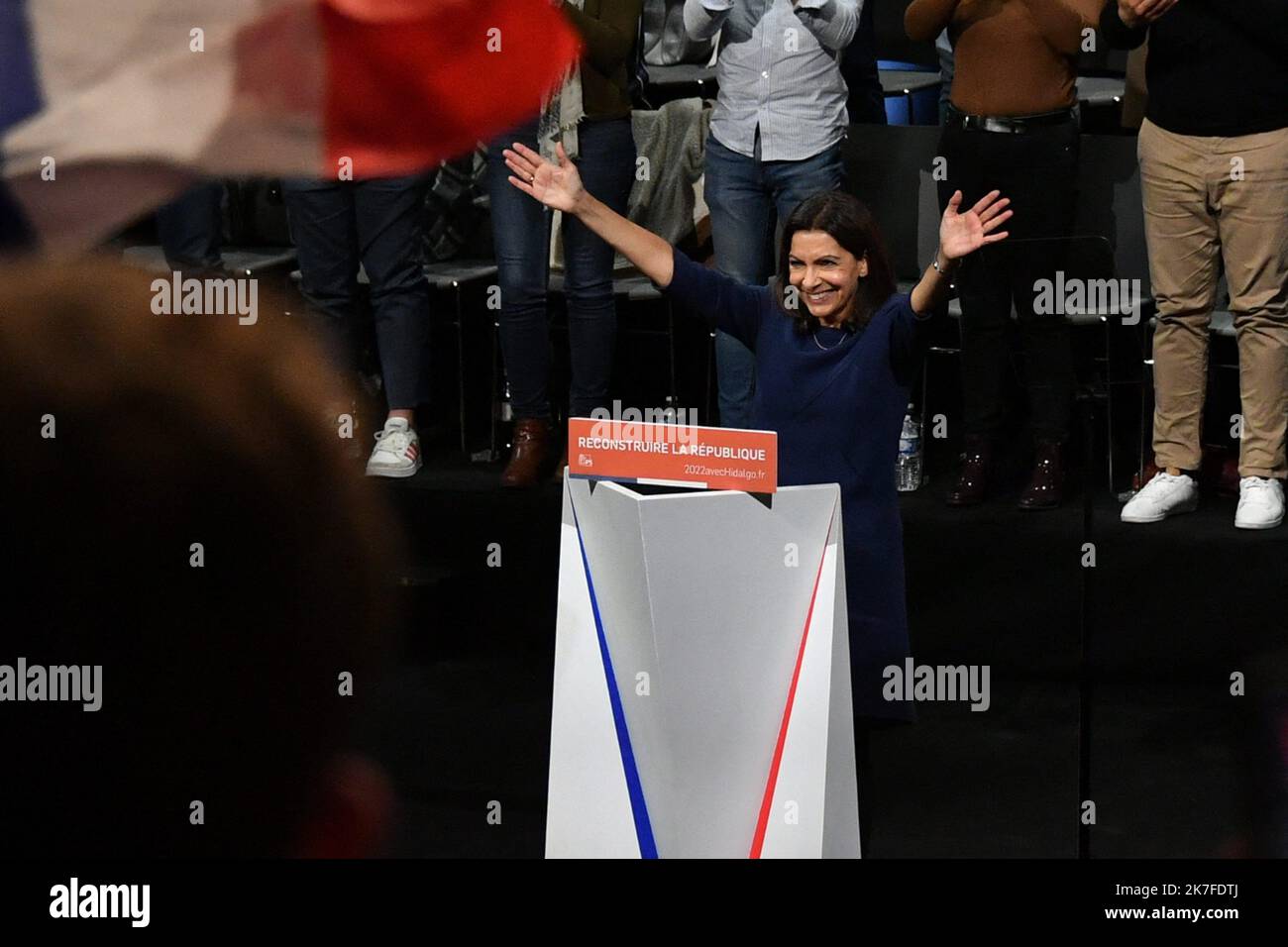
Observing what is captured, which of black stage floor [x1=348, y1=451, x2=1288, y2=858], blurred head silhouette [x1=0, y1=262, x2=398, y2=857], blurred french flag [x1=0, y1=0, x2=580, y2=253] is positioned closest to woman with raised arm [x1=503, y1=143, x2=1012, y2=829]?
black stage floor [x1=348, y1=451, x2=1288, y2=858]

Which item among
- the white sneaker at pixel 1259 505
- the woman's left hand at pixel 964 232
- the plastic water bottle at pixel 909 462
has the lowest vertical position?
the white sneaker at pixel 1259 505

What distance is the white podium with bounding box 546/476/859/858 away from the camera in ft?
9.46

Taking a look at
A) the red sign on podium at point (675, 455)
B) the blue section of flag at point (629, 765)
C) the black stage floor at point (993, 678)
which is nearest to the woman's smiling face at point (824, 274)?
the red sign on podium at point (675, 455)

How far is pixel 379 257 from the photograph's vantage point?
474 centimetres

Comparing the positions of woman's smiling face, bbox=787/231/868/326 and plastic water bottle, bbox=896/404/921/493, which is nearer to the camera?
woman's smiling face, bbox=787/231/868/326

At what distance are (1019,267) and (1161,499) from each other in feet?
2.13

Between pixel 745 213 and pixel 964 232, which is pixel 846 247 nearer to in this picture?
pixel 964 232

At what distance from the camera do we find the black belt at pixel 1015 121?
15.1 feet

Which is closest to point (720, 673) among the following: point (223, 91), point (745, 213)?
point (745, 213)

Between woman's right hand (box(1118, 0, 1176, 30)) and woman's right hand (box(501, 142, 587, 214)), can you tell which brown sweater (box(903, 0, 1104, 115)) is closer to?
woman's right hand (box(1118, 0, 1176, 30))

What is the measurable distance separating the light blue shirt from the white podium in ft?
6.09

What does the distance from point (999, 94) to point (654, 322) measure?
1.19 metres

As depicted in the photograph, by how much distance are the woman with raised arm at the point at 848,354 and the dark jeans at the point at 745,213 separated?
1.28m

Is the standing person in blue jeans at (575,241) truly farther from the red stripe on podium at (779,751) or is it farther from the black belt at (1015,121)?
the red stripe on podium at (779,751)
